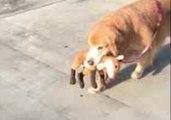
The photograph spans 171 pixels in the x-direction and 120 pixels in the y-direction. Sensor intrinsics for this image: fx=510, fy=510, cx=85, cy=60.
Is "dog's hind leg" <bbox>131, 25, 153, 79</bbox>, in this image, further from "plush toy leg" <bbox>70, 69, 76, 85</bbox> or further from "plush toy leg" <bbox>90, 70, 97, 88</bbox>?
"plush toy leg" <bbox>70, 69, 76, 85</bbox>

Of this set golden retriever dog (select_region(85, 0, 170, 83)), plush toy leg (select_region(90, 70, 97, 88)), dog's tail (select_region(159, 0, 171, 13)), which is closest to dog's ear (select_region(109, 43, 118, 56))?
golden retriever dog (select_region(85, 0, 170, 83))

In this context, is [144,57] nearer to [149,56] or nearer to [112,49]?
[149,56]

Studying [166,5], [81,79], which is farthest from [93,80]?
[166,5]

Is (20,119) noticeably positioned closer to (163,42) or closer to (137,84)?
(137,84)

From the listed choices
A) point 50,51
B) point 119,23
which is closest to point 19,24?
point 50,51

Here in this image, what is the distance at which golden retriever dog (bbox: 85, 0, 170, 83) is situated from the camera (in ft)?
13.7

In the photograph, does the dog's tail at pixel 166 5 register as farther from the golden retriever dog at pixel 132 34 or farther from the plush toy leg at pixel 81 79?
the plush toy leg at pixel 81 79

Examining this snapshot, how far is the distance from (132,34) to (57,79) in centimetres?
89

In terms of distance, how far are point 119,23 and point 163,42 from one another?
65cm

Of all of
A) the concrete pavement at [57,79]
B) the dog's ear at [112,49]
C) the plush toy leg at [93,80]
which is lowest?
the concrete pavement at [57,79]

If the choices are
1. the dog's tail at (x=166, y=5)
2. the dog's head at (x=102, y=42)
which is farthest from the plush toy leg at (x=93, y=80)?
the dog's tail at (x=166, y=5)

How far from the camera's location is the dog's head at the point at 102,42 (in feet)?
13.6

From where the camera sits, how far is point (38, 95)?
463 cm

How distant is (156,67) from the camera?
5035 millimetres
